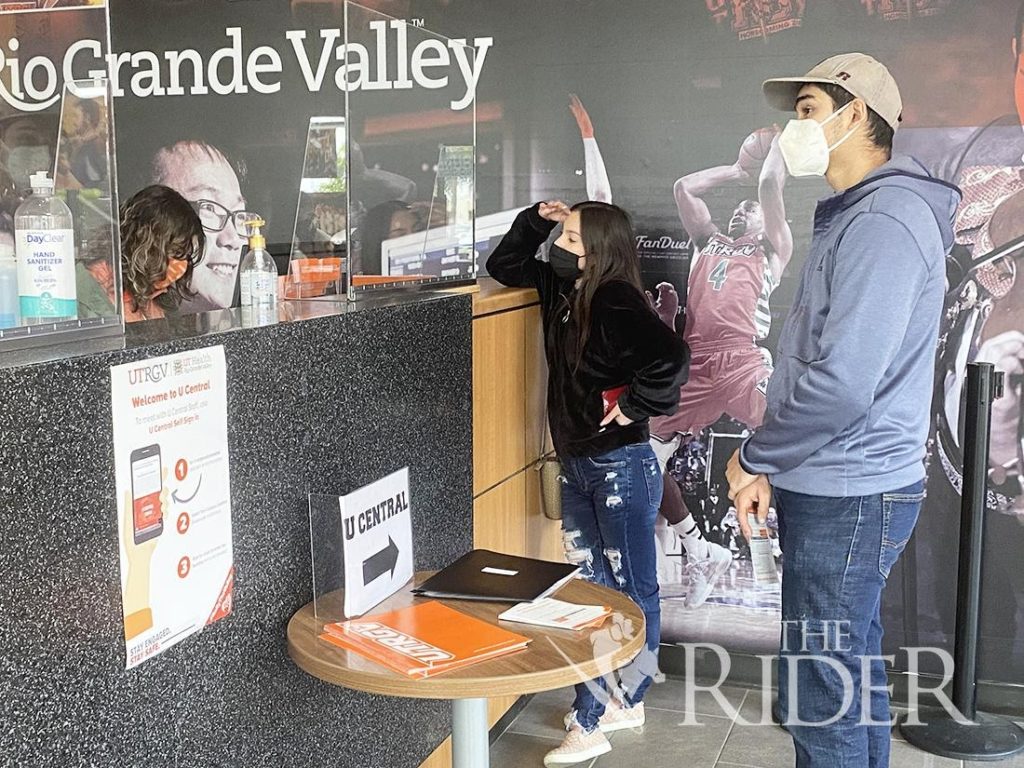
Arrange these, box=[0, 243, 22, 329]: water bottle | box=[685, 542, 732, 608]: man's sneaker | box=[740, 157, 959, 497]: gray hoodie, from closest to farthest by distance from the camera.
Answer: box=[0, 243, 22, 329]: water bottle
box=[740, 157, 959, 497]: gray hoodie
box=[685, 542, 732, 608]: man's sneaker

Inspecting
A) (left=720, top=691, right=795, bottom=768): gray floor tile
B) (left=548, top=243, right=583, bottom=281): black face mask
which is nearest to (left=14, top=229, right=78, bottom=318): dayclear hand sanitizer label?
(left=548, top=243, right=583, bottom=281): black face mask

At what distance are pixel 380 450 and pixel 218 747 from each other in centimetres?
75

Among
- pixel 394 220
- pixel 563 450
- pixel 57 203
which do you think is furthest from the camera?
pixel 563 450

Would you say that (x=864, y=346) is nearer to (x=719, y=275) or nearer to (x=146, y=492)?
(x=146, y=492)

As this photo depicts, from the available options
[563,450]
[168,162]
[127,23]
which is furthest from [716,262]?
[127,23]

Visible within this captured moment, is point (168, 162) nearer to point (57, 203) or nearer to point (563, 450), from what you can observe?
point (563, 450)

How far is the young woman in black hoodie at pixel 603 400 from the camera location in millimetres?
3223

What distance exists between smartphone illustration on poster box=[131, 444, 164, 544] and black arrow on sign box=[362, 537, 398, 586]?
49 centimetres

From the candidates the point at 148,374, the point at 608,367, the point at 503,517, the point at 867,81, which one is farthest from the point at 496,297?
the point at 148,374

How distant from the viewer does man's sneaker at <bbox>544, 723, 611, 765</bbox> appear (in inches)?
133

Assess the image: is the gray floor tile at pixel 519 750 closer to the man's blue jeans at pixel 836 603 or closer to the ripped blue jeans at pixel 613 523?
the ripped blue jeans at pixel 613 523

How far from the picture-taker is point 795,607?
256cm

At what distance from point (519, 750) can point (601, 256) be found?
153 cm

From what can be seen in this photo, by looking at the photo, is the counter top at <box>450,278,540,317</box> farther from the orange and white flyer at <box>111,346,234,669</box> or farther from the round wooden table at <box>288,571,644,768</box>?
the orange and white flyer at <box>111,346,234,669</box>
